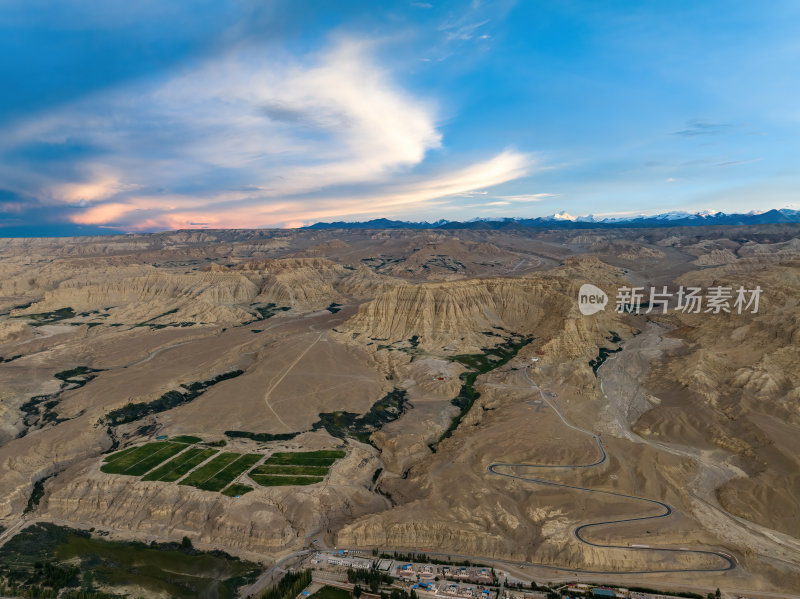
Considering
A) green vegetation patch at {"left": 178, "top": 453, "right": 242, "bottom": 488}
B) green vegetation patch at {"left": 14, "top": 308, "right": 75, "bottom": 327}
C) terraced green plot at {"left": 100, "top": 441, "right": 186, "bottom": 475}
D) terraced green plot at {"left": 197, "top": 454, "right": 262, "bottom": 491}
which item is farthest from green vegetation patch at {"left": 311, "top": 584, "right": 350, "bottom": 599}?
green vegetation patch at {"left": 14, "top": 308, "right": 75, "bottom": 327}

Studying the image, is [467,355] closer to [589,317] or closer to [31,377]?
[589,317]

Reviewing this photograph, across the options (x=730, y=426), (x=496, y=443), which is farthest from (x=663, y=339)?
(x=496, y=443)

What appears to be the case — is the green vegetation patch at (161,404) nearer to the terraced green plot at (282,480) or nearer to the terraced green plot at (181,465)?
the terraced green plot at (181,465)

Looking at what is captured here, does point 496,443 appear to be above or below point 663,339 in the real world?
below

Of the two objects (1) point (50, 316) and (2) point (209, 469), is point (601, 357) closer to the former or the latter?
(2) point (209, 469)

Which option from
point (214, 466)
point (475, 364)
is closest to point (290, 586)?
point (214, 466)
